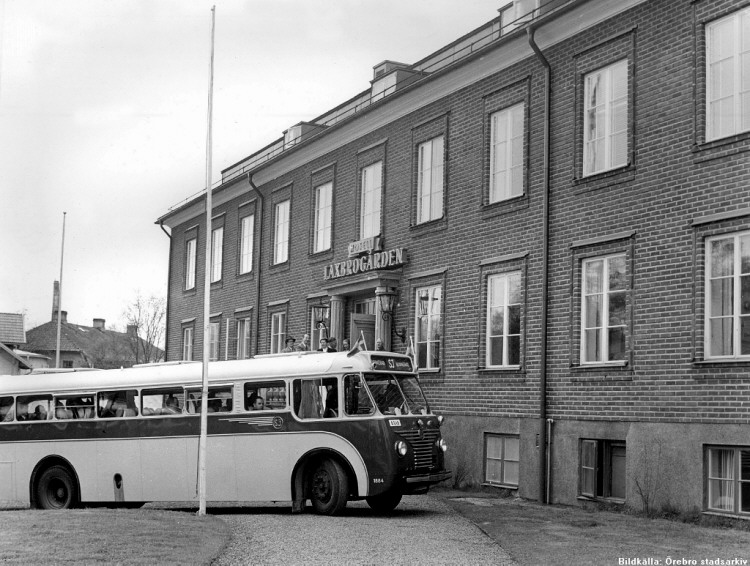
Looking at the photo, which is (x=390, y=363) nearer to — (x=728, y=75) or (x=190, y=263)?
(x=728, y=75)

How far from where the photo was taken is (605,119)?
1823cm

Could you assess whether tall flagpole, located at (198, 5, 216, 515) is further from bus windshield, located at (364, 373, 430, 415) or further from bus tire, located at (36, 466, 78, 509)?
bus tire, located at (36, 466, 78, 509)

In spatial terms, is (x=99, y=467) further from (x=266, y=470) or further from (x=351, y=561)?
(x=351, y=561)

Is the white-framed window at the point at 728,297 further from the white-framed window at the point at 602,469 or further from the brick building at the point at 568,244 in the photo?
the white-framed window at the point at 602,469

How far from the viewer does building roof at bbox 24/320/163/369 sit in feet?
311

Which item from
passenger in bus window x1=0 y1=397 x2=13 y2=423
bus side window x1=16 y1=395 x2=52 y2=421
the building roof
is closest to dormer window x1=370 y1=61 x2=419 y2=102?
bus side window x1=16 y1=395 x2=52 y2=421

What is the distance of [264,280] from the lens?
104ft

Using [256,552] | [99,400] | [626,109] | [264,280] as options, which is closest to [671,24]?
[626,109]

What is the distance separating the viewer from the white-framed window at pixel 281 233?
3070cm

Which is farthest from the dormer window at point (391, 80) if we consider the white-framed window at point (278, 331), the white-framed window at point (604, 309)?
the white-framed window at point (604, 309)

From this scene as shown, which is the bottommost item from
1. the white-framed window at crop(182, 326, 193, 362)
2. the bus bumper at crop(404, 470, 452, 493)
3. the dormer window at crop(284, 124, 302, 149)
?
the bus bumper at crop(404, 470, 452, 493)

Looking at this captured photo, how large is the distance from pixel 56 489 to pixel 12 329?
50.3m

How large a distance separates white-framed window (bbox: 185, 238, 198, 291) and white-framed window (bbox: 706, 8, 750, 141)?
999 inches

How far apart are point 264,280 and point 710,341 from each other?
18132 mm
